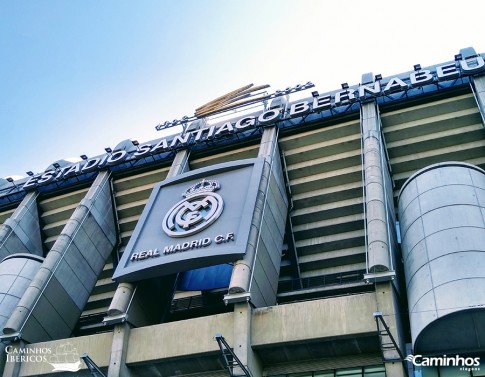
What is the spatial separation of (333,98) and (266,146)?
855 centimetres

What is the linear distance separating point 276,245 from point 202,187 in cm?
719

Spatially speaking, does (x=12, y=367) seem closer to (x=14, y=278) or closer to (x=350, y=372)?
(x=14, y=278)

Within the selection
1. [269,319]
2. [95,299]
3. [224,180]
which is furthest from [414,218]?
[95,299]

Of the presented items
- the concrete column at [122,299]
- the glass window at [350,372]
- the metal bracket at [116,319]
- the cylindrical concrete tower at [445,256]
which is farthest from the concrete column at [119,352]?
the cylindrical concrete tower at [445,256]

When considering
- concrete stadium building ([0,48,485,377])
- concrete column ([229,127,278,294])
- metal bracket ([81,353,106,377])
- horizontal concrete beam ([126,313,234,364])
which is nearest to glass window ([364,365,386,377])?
concrete stadium building ([0,48,485,377])

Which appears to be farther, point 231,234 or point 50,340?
point 50,340

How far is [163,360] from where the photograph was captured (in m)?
32.8

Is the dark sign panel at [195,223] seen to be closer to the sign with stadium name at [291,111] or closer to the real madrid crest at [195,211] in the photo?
the real madrid crest at [195,211]

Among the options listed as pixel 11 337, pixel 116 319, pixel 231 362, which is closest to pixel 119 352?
pixel 116 319

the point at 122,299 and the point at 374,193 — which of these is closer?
the point at 122,299

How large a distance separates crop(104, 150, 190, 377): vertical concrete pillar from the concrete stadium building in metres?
0.13

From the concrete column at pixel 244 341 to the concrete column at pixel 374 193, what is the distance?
7415mm

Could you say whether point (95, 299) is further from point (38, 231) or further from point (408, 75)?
point (408, 75)

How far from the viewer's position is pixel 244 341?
30.9m
